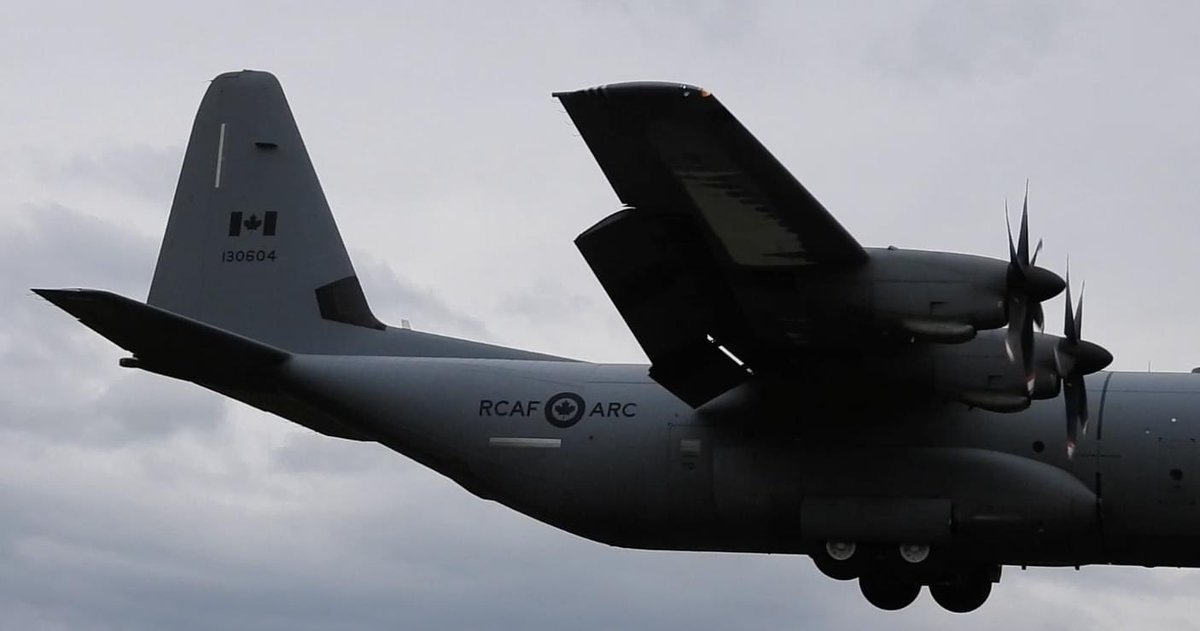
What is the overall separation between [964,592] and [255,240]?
9.36 meters

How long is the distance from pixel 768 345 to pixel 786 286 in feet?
4.67

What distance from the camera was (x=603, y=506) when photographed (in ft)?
62.6

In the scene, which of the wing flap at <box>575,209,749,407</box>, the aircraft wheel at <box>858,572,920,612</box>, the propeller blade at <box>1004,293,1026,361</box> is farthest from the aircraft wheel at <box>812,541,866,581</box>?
the propeller blade at <box>1004,293,1026,361</box>

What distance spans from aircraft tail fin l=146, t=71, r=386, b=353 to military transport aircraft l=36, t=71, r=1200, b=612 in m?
0.05

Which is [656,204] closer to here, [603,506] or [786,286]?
[786,286]

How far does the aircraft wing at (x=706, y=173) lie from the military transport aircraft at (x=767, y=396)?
0.03m

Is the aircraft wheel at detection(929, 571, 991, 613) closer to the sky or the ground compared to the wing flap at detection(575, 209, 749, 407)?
closer to the ground

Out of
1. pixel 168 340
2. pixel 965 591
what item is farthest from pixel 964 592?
pixel 168 340

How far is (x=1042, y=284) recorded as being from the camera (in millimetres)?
16344

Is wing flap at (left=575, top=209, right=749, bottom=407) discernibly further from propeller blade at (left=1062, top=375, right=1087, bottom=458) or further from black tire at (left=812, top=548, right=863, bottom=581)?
propeller blade at (left=1062, top=375, right=1087, bottom=458)

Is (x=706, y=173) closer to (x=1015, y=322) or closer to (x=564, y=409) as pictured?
(x=1015, y=322)

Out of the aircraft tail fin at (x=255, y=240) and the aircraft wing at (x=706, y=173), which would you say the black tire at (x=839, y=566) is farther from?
the aircraft tail fin at (x=255, y=240)

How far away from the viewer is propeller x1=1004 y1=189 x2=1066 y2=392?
16.3m

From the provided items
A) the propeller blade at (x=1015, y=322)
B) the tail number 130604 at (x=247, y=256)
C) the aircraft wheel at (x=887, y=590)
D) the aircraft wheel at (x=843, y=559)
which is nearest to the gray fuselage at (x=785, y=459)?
the aircraft wheel at (x=843, y=559)
